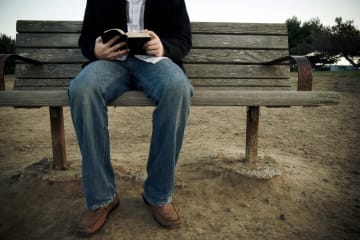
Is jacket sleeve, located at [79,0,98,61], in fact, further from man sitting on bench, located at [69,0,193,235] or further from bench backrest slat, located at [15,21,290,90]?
bench backrest slat, located at [15,21,290,90]

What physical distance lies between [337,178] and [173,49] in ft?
5.98

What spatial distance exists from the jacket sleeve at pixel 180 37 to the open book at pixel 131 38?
0.24 m

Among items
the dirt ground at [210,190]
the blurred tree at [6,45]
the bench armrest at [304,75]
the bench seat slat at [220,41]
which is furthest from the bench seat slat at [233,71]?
the blurred tree at [6,45]

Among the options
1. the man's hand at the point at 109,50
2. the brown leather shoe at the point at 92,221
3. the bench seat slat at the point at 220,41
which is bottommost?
the brown leather shoe at the point at 92,221

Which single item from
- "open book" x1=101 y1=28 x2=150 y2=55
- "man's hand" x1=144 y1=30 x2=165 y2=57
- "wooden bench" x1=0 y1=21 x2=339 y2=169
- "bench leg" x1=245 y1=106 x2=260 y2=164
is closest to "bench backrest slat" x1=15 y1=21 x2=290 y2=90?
"wooden bench" x1=0 y1=21 x2=339 y2=169

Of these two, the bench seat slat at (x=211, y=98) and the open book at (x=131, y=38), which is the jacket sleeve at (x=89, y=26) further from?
the bench seat slat at (x=211, y=98)

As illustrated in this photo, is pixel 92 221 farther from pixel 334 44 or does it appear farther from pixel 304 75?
pixel 334 44

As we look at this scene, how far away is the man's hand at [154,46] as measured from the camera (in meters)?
1.79

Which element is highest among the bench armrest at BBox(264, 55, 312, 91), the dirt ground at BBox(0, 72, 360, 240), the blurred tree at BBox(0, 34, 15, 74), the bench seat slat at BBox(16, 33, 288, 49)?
the blurred tree at BBox(0, 34, 15, 74)

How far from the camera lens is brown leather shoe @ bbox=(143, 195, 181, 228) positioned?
5.78 feet

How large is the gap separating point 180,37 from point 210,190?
1178mm

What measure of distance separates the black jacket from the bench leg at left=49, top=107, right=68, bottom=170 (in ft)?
2.07

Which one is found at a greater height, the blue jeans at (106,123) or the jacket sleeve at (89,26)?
the jacket sleeve at (89,26)

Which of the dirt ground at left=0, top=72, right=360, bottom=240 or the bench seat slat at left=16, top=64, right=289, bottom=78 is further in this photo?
the bench seat slat at left=16, top=64, right=289, bottom=78
